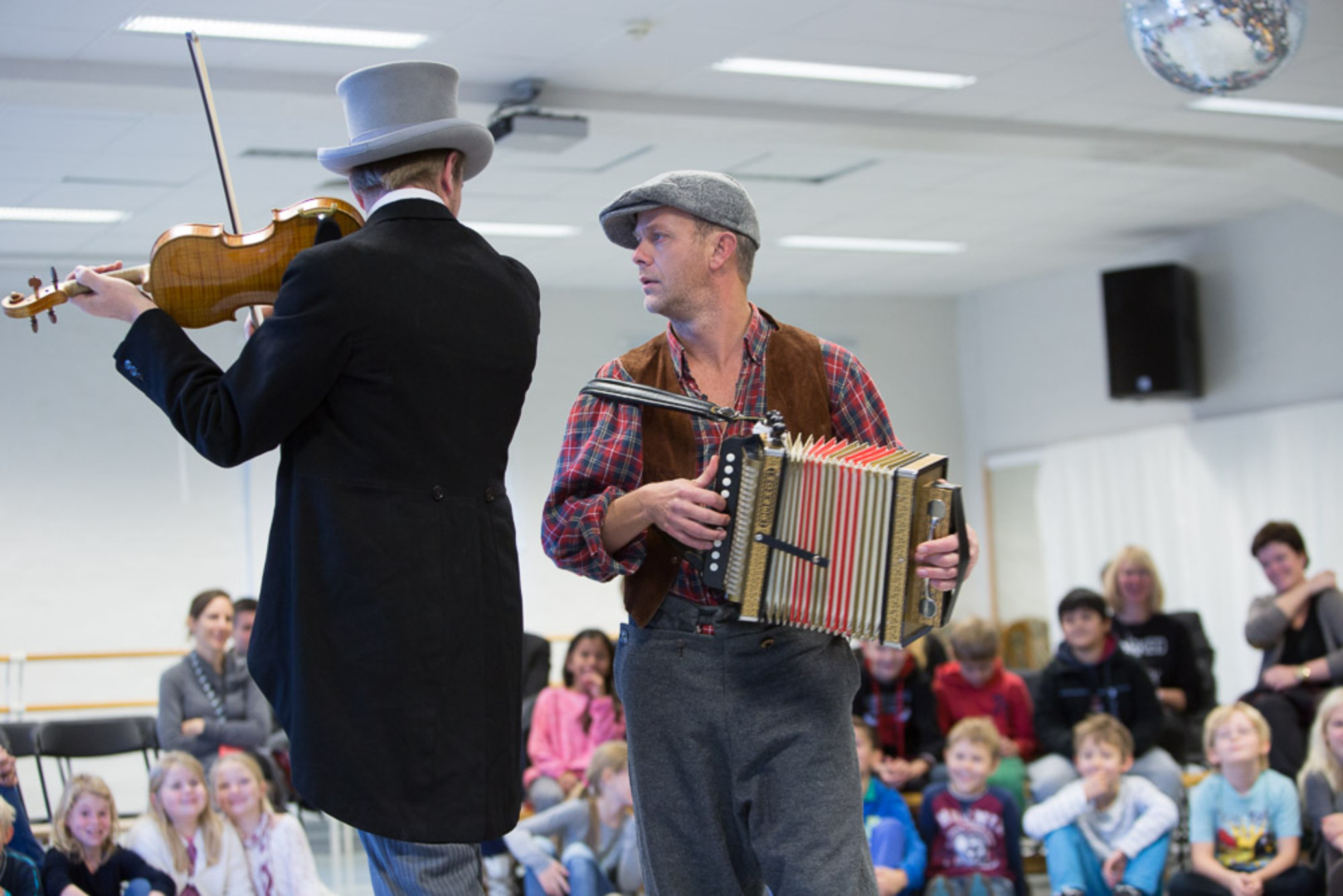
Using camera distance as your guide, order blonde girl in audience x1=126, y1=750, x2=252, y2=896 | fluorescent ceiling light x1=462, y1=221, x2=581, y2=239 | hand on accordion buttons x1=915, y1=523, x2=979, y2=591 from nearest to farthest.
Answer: hand on accordion buttons x1=915, y1=523, x2=979, y2=591
blonde girl in audience x1=126, y1=750, x2=252, y2=896
fluorescent ceiling light x1=462, y1=221, x2=581, y2=239

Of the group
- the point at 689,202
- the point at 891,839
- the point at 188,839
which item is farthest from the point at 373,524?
the point at 891,839

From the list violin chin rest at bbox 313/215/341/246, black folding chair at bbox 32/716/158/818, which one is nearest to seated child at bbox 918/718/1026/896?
black folding chair at bbox 32/716/158/818

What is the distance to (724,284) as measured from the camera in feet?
8.65

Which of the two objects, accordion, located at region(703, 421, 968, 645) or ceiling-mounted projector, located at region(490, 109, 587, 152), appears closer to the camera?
accordion, located at region(703, 421, 968, 645)

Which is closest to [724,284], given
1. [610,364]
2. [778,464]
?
[610,364]

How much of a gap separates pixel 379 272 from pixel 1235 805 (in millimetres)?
4664

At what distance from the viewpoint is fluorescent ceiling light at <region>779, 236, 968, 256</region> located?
10805 millimetres

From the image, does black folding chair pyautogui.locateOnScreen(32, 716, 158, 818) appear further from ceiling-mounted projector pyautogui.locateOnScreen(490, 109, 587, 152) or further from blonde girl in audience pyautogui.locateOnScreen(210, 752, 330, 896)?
ceiling-mounted projector pyautogui.locateOnScreen(490, 109, 587, 152)

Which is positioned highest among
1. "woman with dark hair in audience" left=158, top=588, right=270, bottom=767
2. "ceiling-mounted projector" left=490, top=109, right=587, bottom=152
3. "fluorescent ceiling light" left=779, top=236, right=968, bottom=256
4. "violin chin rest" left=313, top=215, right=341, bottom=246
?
"fluorescent ceiling light" left=779, top=236, right=968, bottom=256

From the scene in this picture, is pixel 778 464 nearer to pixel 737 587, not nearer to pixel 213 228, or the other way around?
pixel 737 587

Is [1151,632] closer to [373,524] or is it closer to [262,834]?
[262,834]

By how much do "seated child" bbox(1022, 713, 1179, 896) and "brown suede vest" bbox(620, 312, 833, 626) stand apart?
3771mm

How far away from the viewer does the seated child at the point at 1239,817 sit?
5.62 meters

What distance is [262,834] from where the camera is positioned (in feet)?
18.7
